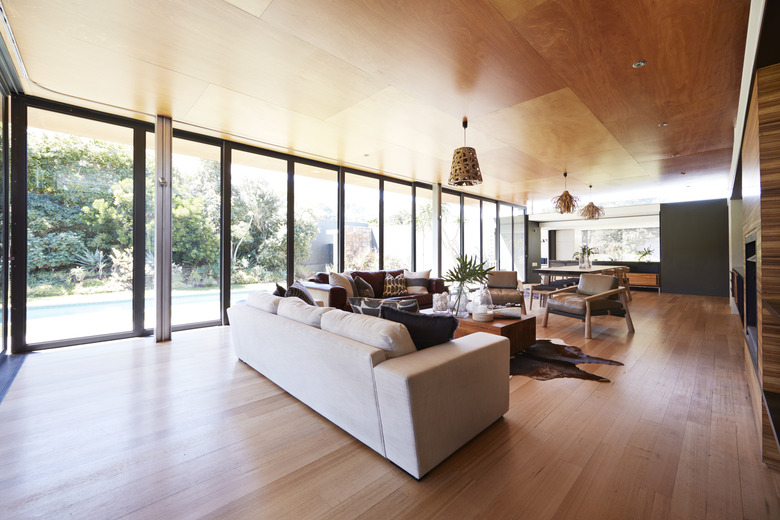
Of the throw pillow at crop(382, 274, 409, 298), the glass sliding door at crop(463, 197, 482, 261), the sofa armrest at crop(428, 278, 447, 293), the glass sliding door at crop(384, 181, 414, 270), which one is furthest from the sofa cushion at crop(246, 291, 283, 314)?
the glass sliding door at crop(463, 197, 482, 261)

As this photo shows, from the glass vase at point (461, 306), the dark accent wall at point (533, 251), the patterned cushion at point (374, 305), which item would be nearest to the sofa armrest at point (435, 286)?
the glass vase at point (461, 306)

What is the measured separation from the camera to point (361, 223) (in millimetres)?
6730

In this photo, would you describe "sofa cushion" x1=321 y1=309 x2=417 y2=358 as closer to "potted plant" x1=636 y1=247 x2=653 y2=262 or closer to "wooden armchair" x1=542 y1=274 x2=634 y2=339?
"wooden armchair" x1=542 y1=274 x2=634 y2=339

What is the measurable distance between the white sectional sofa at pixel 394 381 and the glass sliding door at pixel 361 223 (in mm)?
4002

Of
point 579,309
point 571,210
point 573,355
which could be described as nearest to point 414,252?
point 571,210

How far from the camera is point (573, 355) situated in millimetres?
3617

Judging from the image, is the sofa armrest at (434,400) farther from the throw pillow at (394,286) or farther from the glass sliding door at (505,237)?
the glass sliding door at (505,237)

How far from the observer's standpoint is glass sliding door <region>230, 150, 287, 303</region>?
16.7 ft

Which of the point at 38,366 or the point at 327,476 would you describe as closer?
the point at 327,476

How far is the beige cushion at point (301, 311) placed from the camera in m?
2.37

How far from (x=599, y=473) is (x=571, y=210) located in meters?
5.49

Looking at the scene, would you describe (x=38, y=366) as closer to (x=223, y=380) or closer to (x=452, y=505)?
(x=223, y=380)

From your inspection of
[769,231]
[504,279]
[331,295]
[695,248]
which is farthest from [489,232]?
[769,231]

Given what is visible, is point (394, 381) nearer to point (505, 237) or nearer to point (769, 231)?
point (769, 231)
